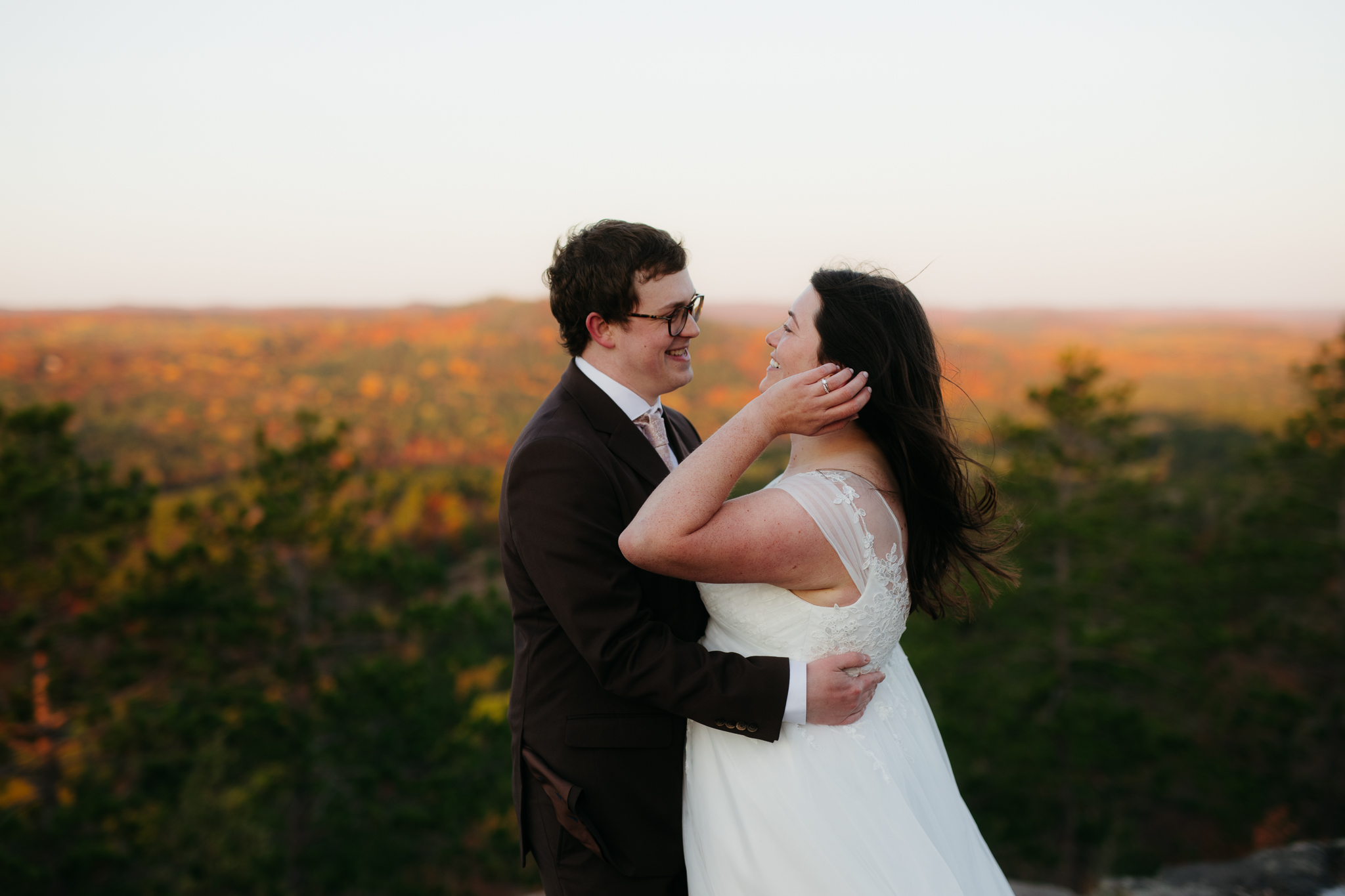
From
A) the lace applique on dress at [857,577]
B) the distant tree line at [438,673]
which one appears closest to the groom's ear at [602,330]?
the lace applique on dress at [857,577]

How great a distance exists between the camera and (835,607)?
2.09m

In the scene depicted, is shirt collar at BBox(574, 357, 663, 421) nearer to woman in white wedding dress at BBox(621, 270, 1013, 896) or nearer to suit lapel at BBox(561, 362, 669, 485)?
suit lapel at BBox(561, 362, 669, 485)

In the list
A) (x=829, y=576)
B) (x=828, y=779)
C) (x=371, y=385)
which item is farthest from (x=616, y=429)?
(x=371, y=385)

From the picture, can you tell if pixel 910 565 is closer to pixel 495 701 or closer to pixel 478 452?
pixel 495 701

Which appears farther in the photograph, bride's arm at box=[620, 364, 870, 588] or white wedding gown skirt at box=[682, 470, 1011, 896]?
white wedding gown skirt at box=[682, 470, 1011, 896]

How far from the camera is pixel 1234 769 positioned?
12.8 meters

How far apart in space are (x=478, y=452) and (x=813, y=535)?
2715cm

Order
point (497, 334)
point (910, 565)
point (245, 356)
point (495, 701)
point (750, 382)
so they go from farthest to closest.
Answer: point (497, 334) < point (245, 356) < point (750, 382) < point (495, 701) < point (910, 565)

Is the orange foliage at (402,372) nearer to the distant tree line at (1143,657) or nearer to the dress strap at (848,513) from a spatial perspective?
the distant tree line at (1143,657)

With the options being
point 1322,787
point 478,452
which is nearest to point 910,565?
point 1322,787

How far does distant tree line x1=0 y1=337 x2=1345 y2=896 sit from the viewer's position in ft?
31.9

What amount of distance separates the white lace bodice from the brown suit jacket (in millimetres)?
102

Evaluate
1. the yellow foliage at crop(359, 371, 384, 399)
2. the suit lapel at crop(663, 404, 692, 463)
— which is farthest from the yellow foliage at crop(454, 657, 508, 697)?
the yellow foliage at crop(359, 371, 384, 399)

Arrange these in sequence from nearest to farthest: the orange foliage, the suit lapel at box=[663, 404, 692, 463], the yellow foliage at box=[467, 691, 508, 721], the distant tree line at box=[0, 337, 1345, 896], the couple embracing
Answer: the couple embracing
the suit lapel at box=[663, 404, 692, 463]
the distant tree line at box=[0, 337, 1345, 896]
the yellow foliage at box=[467, 691, 508, 721]
the orange foliage
